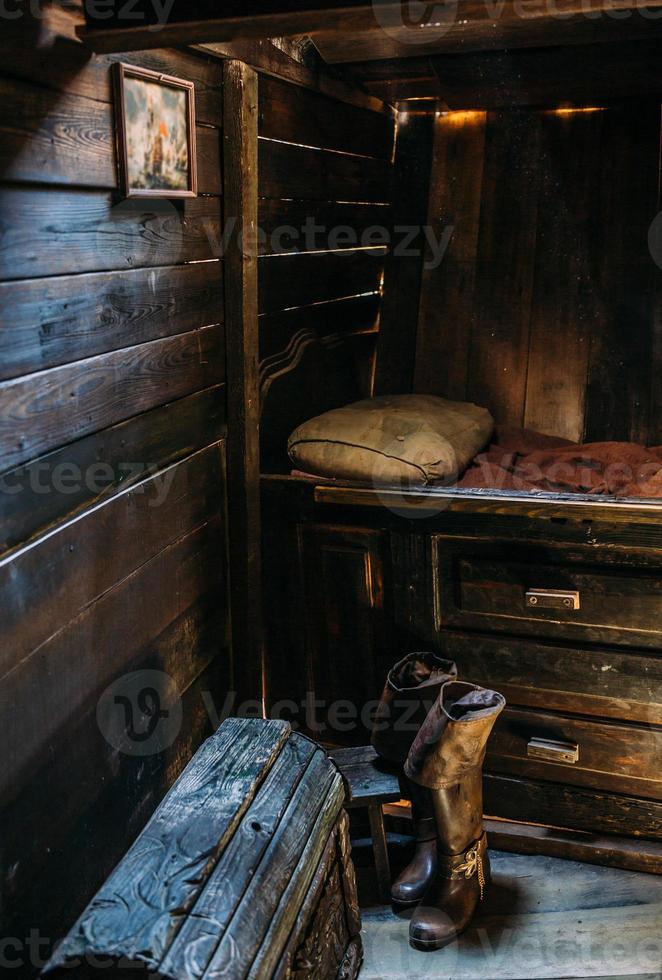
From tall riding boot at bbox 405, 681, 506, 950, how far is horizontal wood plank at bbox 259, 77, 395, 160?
1.79 m

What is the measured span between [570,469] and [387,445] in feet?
2.16

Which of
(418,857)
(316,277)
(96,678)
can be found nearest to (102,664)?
(96,678)

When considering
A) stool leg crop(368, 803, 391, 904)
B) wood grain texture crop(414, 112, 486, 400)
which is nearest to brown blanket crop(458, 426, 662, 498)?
wood grain texture crop(414, 112, 486, 400)

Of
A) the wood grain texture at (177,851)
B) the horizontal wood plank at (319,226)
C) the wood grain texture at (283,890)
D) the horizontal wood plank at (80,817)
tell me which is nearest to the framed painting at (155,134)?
the horizontal wood plank at (319,226)

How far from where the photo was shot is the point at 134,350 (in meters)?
2.20

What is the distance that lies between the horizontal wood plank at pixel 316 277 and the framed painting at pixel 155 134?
0.58m

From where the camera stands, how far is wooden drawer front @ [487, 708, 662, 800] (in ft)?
9.09

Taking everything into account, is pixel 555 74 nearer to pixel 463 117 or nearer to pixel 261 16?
pixel 463 117

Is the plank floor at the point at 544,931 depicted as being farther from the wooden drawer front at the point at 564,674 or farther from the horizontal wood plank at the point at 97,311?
the horizontal wood plank at the point at 97,311

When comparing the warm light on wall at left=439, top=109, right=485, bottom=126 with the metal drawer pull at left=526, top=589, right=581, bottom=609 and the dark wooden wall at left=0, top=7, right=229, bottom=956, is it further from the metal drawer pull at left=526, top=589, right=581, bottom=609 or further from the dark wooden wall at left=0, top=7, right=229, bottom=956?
the metal drawer pull at left=526, top=589, right=581, bottom=609

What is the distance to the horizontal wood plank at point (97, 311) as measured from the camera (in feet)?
5.69

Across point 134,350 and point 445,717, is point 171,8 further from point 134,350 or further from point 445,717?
point 445,717

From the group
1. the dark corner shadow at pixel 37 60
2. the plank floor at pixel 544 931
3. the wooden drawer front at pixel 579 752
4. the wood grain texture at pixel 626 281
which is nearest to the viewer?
the dark corner shadow at pixel 37 60

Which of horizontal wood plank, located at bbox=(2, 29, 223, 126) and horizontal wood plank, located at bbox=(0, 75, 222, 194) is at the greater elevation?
horizontal wood plank, located at bbox=(2, 29, 223, 126)
